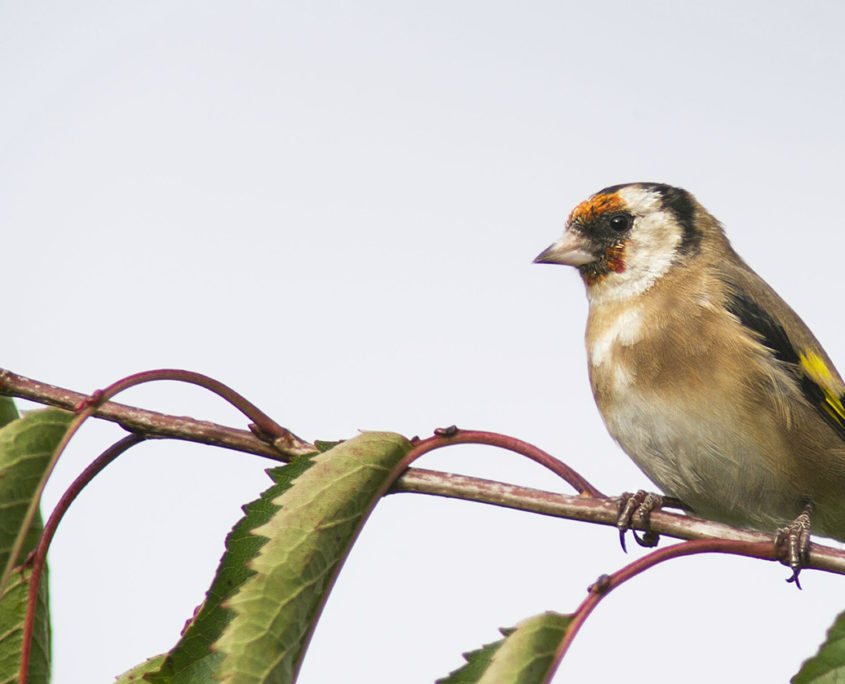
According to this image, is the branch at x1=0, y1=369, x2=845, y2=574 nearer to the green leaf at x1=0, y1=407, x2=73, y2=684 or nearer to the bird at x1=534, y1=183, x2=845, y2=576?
the green leaf at x1=0, y1=407, x2=73, y2=684

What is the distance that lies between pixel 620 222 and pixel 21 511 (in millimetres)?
3386

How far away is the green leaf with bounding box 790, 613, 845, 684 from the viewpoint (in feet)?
6.04

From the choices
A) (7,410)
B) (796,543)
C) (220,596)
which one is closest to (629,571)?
(220,596)

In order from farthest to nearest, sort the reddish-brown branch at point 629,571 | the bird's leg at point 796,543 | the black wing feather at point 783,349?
the black wing feather at point 783,349
the bird's leg at point 796,543
the reddish-brown branch at point 629,571

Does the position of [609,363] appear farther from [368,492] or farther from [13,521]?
[13,521]

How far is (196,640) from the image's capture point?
1994 millimetres

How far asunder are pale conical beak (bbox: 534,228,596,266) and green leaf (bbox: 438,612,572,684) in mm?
2833

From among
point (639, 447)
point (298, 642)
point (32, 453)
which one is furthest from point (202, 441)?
point (639, 447)

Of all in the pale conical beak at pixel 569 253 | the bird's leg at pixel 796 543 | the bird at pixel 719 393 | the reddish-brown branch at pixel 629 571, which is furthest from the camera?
the pale conical beak at pixel 569 253

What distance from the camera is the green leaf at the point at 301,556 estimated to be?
1.68 m

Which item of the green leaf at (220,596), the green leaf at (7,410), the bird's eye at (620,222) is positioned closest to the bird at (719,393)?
the bird's eye at (620,222)

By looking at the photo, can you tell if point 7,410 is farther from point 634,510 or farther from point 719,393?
point 719,393

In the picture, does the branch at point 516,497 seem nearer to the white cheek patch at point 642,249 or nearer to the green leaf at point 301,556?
the green leaf at point 301,556

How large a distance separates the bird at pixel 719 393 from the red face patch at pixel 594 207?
356 millimetres
